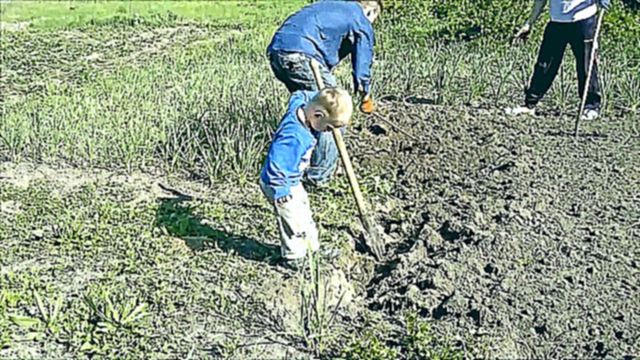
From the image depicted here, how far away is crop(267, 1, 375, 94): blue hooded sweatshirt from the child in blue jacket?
3.45ft

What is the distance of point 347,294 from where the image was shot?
387 cm

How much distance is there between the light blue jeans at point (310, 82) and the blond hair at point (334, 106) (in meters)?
1.14

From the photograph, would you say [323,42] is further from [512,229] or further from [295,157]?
[512,229]

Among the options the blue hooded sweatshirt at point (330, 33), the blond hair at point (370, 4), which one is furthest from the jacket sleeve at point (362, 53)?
the blond hair at point (370, 4)

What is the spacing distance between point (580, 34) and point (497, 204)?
2198mm

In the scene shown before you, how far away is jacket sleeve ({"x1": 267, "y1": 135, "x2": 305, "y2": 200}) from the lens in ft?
12.4

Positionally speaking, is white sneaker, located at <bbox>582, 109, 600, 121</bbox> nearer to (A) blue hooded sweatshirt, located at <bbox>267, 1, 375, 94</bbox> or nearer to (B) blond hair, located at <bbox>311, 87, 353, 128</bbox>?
(A) blue hooded sweatshirt, located at <bbox>267, 1, 375, 94</bbox>

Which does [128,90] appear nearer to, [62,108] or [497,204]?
[62,108]

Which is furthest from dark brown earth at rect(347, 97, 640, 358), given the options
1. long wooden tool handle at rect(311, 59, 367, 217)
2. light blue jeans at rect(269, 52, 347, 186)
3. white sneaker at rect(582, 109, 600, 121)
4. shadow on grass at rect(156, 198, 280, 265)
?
shadow on grass at rect(156, 198, 280, 265)

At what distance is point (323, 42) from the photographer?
4887 mm

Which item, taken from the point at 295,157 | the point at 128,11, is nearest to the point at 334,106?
the point at 295,157

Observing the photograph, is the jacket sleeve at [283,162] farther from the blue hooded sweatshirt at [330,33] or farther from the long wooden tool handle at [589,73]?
the long wooden tool handle at [589,73]

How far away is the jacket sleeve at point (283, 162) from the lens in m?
3.77

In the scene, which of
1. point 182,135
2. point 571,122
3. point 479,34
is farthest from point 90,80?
point 571,122
